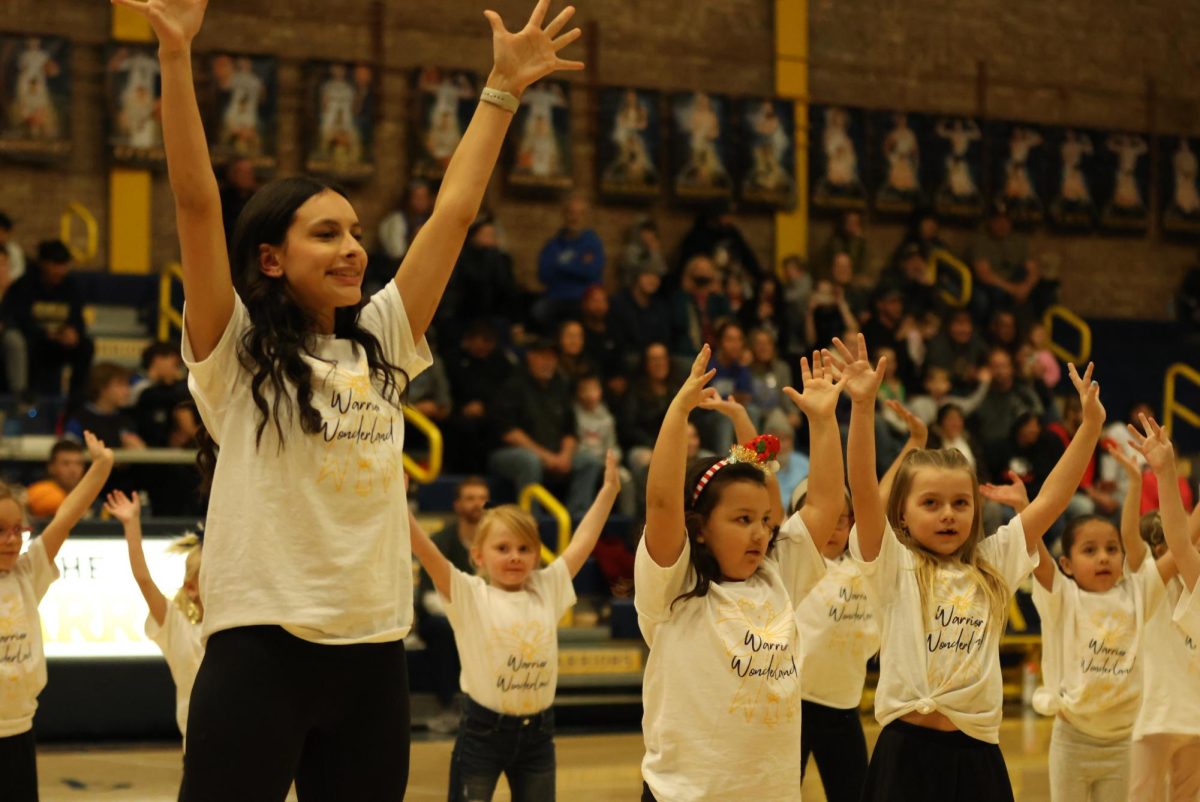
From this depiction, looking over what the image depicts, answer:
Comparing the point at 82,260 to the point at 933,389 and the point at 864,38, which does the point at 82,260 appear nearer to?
the point at 933,389

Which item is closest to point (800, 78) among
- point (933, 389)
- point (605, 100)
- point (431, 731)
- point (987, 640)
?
point (605, 100)

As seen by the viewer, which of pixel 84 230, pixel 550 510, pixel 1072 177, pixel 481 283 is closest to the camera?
pixel 550 510

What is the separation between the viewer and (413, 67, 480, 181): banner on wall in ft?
44.7

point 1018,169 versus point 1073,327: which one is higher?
point 1018,169

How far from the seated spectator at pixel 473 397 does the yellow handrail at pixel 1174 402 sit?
264 inches

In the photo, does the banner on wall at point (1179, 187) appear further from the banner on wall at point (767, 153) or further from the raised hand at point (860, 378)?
the raised hand at point (860, 378)

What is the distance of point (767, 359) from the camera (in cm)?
1180

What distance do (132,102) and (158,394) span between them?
4.02 meters

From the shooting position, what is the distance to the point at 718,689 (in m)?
3.57

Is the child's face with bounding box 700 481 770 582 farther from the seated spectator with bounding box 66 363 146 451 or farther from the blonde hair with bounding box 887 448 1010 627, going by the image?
the seated spectator with bounding box 66 363 146 451

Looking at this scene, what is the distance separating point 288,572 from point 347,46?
11892mm

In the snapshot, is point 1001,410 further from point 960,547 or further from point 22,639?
point 22,639

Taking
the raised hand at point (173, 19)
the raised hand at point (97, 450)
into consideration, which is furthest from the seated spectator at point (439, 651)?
the raised hand at point (173, 19)

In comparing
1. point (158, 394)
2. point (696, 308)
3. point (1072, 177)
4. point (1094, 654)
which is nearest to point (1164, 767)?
point (1094, 654)
